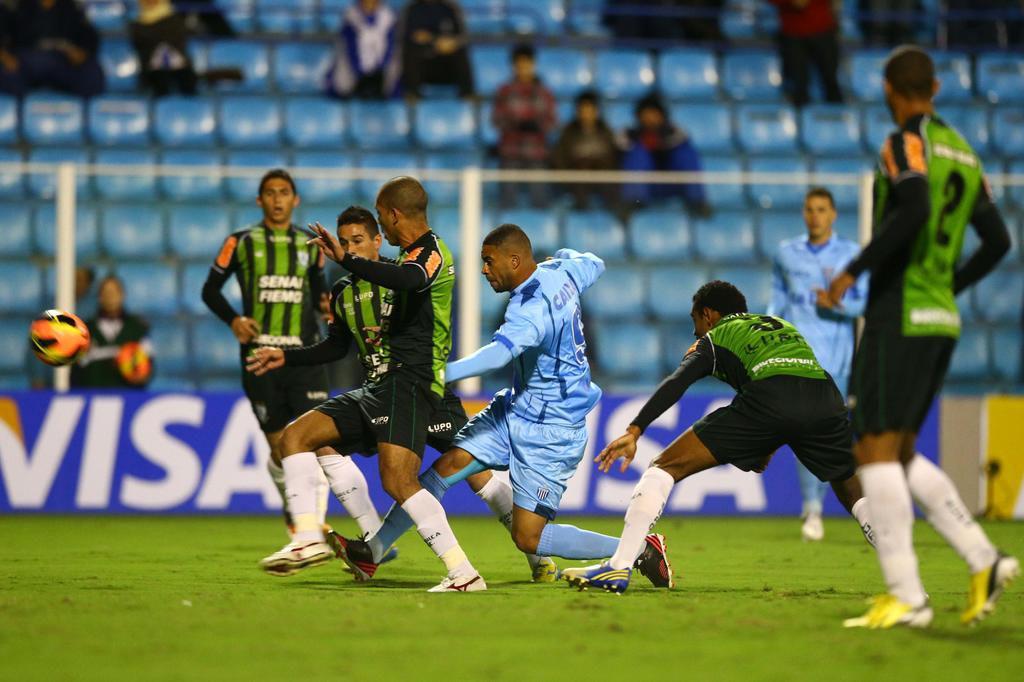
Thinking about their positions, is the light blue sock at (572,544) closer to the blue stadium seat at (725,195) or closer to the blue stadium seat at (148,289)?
the blue stadium seat at (148,289)

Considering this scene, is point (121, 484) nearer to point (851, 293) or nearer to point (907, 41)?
point (851, 293)

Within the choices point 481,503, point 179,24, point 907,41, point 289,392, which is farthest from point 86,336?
point 907,41

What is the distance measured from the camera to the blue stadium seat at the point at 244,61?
1609cm

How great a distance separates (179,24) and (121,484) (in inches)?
207

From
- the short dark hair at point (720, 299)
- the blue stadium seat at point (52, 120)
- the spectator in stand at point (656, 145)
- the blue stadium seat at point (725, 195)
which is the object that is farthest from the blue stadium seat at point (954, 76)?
the short dark hair at point (720, 299)

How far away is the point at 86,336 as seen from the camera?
9031 mm

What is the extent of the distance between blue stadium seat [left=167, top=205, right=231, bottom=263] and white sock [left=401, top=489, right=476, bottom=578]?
18.4ft

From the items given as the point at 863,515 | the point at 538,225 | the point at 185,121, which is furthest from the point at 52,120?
the point at 863,515

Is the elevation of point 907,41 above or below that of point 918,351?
above

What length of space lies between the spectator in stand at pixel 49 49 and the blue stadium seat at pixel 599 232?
567cm

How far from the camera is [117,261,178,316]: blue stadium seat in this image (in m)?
12.1

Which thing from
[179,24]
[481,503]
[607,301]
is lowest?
[481,503]

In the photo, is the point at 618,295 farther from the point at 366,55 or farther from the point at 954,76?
the point at 954,76

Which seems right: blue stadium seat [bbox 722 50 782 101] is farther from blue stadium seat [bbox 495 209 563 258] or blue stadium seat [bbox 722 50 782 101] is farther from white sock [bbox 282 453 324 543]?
white sock [bbox 282 453 324 543]
